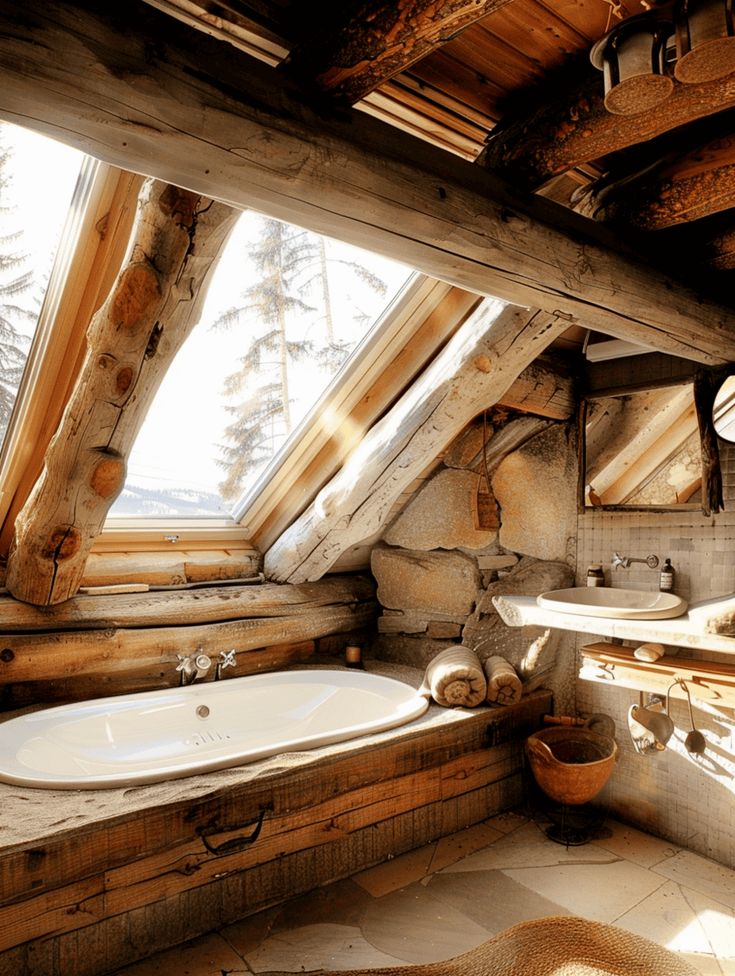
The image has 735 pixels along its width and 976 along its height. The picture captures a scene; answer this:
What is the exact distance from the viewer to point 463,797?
2975 mm

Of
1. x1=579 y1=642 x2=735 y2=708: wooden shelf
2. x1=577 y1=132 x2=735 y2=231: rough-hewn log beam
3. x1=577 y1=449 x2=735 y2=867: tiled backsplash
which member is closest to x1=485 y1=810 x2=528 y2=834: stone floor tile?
x1=577 y1=449 x2=735 y2=867: tiled backsplash

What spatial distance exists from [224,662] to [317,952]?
138 centimetres

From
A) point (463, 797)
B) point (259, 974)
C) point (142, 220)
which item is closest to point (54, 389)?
point (142, 220)

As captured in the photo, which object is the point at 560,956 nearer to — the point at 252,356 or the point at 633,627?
the point at 633,627

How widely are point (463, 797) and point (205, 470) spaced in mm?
1914

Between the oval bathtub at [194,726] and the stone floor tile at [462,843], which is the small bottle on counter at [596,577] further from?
the stone floor tile at [462,843]

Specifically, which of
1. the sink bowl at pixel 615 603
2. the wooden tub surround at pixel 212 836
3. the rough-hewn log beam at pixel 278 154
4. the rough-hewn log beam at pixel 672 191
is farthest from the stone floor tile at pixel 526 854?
the rough-hewn log beam at pixel 672 191

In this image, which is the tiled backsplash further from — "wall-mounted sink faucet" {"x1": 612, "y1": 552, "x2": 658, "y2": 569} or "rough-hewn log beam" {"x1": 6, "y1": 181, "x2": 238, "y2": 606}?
"rough-hewn log beam" {"x1": 6, "y1": 181, "x2": 238, "y2": 606}

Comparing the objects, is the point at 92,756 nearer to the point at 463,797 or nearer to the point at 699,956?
the point at 463,797

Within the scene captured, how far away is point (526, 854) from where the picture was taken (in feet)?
9.26

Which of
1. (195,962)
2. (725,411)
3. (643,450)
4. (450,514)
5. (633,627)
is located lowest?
(195,962)

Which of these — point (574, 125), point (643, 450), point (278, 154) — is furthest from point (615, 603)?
point (278, 154)

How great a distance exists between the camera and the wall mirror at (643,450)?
116 inches

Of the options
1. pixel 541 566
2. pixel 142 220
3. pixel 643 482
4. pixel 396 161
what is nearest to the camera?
pixel 396 161
